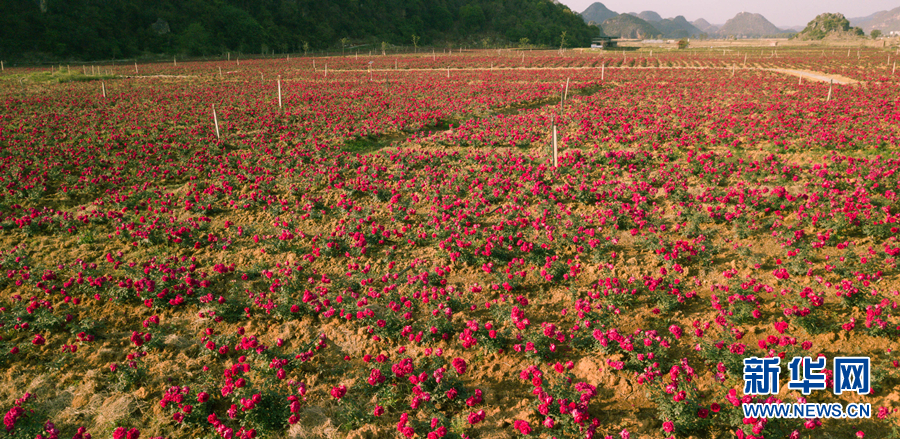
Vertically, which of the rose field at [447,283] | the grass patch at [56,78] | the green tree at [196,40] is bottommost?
the rose field at [447,283]

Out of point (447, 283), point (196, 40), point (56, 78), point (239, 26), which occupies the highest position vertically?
point (239, 26)

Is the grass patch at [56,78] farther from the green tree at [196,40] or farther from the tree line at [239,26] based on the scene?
the green tree at [196,40]

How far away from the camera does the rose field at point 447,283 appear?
4.78 meters

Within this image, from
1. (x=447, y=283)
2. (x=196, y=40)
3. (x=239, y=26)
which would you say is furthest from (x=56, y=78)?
(x=239, y=26)

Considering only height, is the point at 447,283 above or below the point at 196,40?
below

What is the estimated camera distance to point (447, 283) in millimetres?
7398

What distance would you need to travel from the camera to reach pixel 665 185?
11094 millimetres

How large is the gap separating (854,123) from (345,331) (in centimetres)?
2094

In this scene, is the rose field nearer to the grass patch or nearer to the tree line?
the grass patch

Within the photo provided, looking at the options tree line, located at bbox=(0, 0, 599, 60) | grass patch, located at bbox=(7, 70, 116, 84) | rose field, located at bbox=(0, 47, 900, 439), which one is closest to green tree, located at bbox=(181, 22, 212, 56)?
tree line, located at bbox=(0, 0, 599, 60)

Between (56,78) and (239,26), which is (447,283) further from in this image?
(239,26)

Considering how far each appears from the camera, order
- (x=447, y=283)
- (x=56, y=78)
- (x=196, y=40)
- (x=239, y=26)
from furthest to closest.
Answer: (x=239, y=26) → (x=196, y=40) → (x=56, y=78) → (x=447, y=283)

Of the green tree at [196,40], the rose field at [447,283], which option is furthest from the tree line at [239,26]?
the rose field at [447,283]

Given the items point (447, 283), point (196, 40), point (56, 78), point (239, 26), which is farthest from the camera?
point (239, 26)
